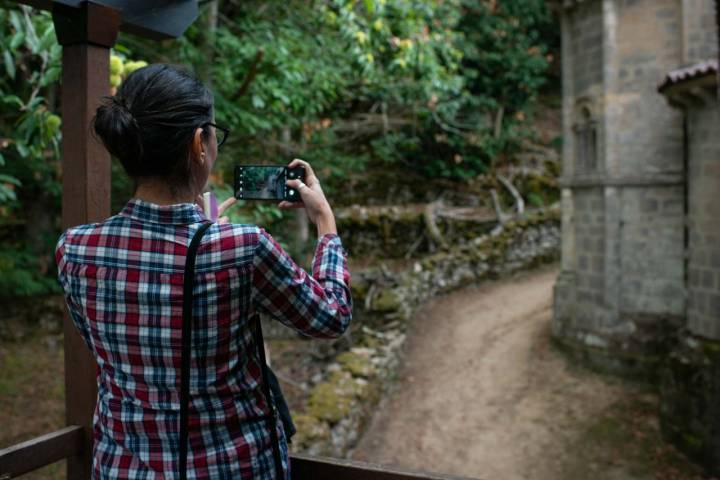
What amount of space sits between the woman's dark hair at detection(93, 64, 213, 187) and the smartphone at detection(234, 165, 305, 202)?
1.00ft

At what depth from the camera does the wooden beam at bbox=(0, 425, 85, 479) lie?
6.43 ft

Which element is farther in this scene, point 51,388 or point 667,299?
point 667,299

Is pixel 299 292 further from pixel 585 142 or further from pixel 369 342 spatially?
pixel 585 142

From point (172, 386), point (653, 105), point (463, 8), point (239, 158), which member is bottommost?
point (172, 386)

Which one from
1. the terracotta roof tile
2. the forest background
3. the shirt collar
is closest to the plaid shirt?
the shirt collar

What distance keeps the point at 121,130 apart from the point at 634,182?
9995 mm

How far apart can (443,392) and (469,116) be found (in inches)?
420

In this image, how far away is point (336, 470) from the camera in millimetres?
1917

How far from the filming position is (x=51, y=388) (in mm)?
8055

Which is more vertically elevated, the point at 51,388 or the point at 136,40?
the point at 136,40

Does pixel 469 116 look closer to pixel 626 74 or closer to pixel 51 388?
pixel 626 74

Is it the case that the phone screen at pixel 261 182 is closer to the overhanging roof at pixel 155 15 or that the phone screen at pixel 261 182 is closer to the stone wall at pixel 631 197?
the overhanging roof at pixel 155 15

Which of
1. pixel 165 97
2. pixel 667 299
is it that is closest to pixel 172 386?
pixel 165 97

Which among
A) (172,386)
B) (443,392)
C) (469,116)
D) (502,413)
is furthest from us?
(469,116)
